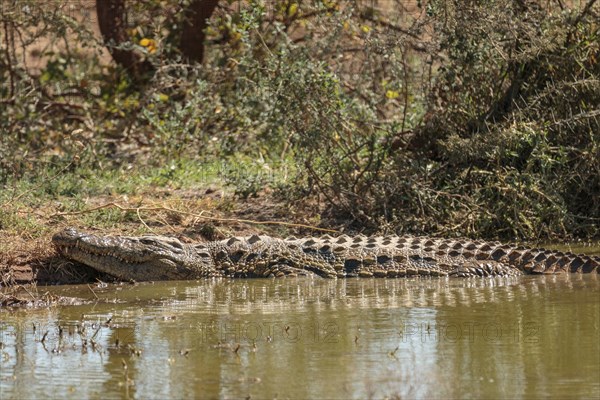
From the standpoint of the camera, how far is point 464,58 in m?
9.53

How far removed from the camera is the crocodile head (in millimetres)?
7895

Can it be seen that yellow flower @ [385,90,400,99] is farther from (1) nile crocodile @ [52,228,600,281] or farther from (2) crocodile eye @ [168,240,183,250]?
(2) crocodile eye @ [168,240,183,250]

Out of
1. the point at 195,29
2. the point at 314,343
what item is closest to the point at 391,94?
the point at 195,29

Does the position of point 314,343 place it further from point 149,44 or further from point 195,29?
point 195,29

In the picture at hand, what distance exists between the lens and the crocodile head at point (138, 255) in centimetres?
789

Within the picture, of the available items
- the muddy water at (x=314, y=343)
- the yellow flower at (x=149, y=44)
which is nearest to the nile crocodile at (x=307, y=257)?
the muddy water at (x=314, y=343)

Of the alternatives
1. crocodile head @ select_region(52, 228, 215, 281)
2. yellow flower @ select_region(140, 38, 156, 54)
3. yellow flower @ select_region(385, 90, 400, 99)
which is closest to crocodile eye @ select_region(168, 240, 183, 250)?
crocodile head @ select_region(52, 228, 215, 281)

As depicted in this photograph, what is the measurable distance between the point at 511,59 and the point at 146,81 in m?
4.53

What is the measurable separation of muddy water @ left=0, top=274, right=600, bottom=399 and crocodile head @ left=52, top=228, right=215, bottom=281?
404 millimetres

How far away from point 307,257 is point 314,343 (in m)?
2.81

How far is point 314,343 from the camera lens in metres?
5.54

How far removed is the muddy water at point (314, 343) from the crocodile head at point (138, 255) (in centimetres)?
40

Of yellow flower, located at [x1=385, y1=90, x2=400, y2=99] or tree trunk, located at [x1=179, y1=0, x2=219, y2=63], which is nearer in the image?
yellow flower, located at [x1=385, y1=90, x2=400, y2=99]

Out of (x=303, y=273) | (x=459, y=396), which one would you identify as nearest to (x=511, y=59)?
(x=303, y=273)
